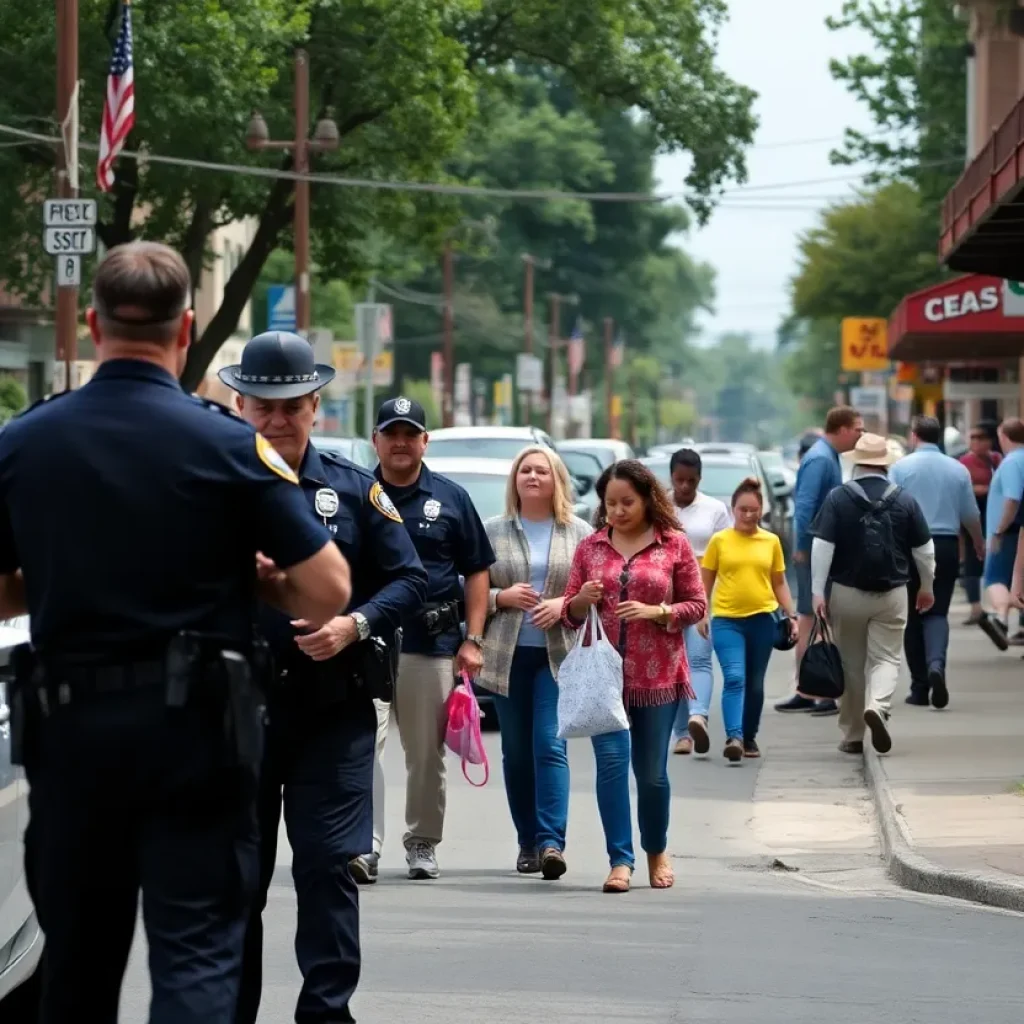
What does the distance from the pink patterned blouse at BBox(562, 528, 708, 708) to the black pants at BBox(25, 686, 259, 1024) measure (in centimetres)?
508

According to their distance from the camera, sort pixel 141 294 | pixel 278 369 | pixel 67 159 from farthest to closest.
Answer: pixel 67 159
pixel 278 369
pixel 141 294

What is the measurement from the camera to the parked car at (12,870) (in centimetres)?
598

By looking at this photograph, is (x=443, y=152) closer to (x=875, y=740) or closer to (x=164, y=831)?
(x=875, y=740)

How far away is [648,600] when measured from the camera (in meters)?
9.70

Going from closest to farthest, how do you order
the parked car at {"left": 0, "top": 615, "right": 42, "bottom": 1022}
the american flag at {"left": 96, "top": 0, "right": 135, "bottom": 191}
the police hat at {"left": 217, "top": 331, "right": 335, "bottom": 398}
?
the parked car at {"left": 0, "top": 615, "right": 42, "bottom": 1022} → the police hat at {"left": 217, "top": 331, "right": 335, "bottom": 398} → the american flag at {"left": 96, "top": 0, "right": 135, "bottom": 191}

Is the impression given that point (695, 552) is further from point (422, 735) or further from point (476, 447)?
point (476, 447)

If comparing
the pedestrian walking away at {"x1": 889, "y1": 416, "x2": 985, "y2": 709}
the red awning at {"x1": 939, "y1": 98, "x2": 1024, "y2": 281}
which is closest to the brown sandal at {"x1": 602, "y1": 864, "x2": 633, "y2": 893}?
the red awning at {"x1": 939, "y1": 98, "x2": 1024, "y2": 281}

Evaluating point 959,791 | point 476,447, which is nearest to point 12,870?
point 959,791

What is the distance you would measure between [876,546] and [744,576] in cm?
82

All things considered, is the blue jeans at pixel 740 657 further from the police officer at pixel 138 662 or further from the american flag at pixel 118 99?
the american flag at pixel 118 99

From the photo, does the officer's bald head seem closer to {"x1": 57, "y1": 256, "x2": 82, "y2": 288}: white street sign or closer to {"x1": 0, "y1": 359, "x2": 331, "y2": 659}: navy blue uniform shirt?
{"x1": 0, "y1": 359, "x2": 331, "y2": 659}: navy blue uniform shirt

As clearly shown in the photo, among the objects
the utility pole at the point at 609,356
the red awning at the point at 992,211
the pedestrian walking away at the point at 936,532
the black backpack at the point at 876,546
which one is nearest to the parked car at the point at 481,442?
the red awning at the point at 992,211

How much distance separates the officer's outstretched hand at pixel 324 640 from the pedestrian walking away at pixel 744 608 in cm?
797

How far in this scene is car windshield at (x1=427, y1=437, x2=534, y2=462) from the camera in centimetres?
2380
